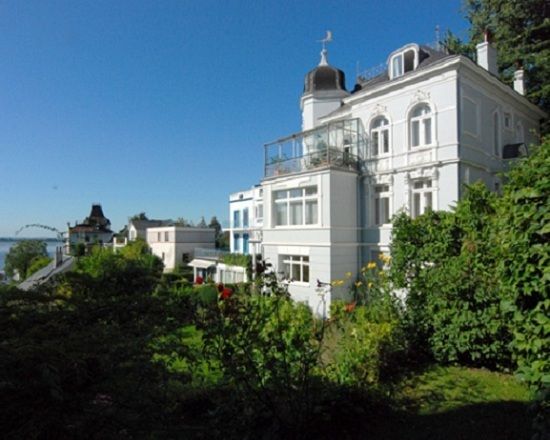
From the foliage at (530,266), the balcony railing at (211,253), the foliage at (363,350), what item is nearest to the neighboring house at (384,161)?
the foliage at (363,350)

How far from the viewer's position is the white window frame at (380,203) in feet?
47.6

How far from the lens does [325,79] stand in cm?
1938

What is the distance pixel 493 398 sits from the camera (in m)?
5.41

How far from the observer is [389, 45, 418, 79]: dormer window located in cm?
1434

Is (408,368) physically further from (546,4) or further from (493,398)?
(546,4)

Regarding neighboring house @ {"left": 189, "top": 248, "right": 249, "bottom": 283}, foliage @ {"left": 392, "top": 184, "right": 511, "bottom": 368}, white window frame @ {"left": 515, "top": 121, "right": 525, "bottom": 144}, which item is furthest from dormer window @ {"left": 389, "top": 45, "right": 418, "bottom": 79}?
neighboring house @ {"left": 189, "top": 248, "right": 249, "bottom": 283}

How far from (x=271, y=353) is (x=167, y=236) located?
3970cm

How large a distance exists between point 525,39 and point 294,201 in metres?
18.1

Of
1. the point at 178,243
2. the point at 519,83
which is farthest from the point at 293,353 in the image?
the point at 178,243

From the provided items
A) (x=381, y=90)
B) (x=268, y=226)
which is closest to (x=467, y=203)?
(x=381, y=90)

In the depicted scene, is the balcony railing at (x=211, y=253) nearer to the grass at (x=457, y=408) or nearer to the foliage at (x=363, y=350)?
the foliage at (x=363, y=350)

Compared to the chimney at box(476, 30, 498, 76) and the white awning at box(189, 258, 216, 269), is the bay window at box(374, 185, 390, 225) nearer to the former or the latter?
the chimney at box(476, 30, 498, 76)

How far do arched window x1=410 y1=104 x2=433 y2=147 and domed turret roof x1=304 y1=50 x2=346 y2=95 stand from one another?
6.81m

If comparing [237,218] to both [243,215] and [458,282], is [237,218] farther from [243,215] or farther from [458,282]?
[458,282]
